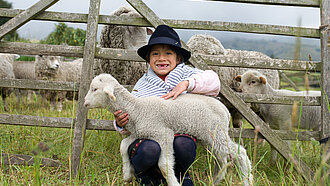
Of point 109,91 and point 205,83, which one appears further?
point 205,83

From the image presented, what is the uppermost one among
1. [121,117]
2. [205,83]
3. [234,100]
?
[205,83]

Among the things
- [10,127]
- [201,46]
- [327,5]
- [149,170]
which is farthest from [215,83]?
[10,127]

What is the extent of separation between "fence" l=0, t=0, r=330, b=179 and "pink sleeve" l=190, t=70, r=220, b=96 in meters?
0.36

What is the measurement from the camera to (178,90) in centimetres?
240

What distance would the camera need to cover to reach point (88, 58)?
290 cm

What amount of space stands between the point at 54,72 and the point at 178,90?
5874 millimetres

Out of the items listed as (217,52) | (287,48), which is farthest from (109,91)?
(217,52)

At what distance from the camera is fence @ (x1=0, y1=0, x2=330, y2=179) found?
2.89 metres

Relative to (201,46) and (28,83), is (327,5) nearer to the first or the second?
(201,46)

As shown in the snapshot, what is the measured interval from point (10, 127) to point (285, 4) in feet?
12.7

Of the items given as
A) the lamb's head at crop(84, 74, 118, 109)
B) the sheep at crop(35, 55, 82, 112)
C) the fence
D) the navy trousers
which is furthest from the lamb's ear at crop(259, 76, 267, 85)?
the sheep at crop(35, 55, 82, 112)

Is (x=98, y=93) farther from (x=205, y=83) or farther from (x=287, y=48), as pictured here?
(x=287, y=48)

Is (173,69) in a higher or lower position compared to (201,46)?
lower

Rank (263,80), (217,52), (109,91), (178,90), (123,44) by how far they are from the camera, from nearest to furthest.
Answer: (109,91)
(178,90)
(263,80)
(123,44)
(217,52)
